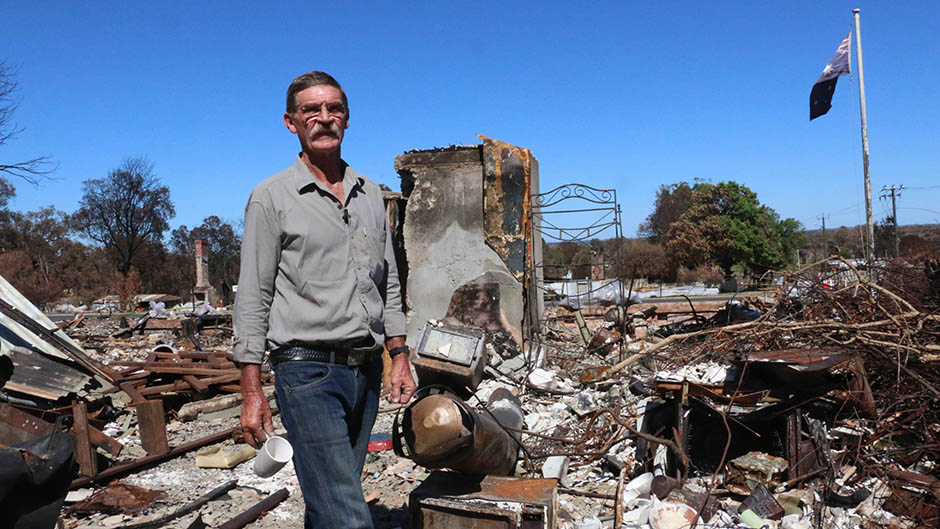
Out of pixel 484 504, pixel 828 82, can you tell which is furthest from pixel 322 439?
pixel 828 82

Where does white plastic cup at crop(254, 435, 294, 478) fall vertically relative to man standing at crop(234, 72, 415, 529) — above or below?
below

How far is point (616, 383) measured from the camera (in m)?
6.51

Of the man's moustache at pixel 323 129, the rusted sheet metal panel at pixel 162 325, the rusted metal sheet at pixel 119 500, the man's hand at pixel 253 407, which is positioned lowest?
the rusted metal sheet at pixel 119 500

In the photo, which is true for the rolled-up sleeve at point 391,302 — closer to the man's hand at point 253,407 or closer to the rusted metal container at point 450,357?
the man's hand at point 253,407

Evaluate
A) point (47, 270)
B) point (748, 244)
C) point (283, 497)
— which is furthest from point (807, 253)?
point (47, 270)

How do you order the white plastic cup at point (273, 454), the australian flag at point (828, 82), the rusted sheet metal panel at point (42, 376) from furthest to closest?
the australian flag at point (828, 82), the rusted sheet metal panel at point (42, 376), the white plastic cup at point (273, 454)

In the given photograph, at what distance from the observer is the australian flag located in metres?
20.6

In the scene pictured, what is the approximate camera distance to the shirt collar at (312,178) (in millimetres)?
2164

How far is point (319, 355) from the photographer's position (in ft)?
6.79

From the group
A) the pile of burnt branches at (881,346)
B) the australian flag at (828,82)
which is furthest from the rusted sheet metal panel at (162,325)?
the australian flag at (828,82)

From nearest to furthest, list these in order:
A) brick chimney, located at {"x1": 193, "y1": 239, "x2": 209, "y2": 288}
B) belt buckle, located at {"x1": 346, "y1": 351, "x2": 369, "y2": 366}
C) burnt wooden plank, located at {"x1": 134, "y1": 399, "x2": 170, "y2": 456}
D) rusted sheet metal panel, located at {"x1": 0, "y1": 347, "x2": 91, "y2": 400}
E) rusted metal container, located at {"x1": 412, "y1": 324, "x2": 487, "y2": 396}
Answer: belt buckle, located at {"x1": 346, "y1": 351, "x2": 369, "y2": 366} < burnt wooden plank, located at {"x1": 134, "y1": 399, "x2": 170, "y2": 456} < rusted sheet metal panel, located at {"x1": 0, "y1": 347, "x2": 91, "y2": 400} < rusted metal container, located at {"x1": 412, "y1": 324, "x2": 487, "y2": 396} < brick chimney, located at {"x1": 193, "y1": 239, "x2": 209, "y2": 288}

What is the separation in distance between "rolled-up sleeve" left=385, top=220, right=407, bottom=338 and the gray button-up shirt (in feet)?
0.75

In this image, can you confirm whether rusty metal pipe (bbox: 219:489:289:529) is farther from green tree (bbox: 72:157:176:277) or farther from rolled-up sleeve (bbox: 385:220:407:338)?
green tree (bbox: 72:157:176:277)

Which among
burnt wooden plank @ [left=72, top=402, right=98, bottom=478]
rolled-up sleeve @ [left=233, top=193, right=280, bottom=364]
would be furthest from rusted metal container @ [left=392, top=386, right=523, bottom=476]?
burnt wooden plank @ [left=72, top=402, right=98, bottom=478]
